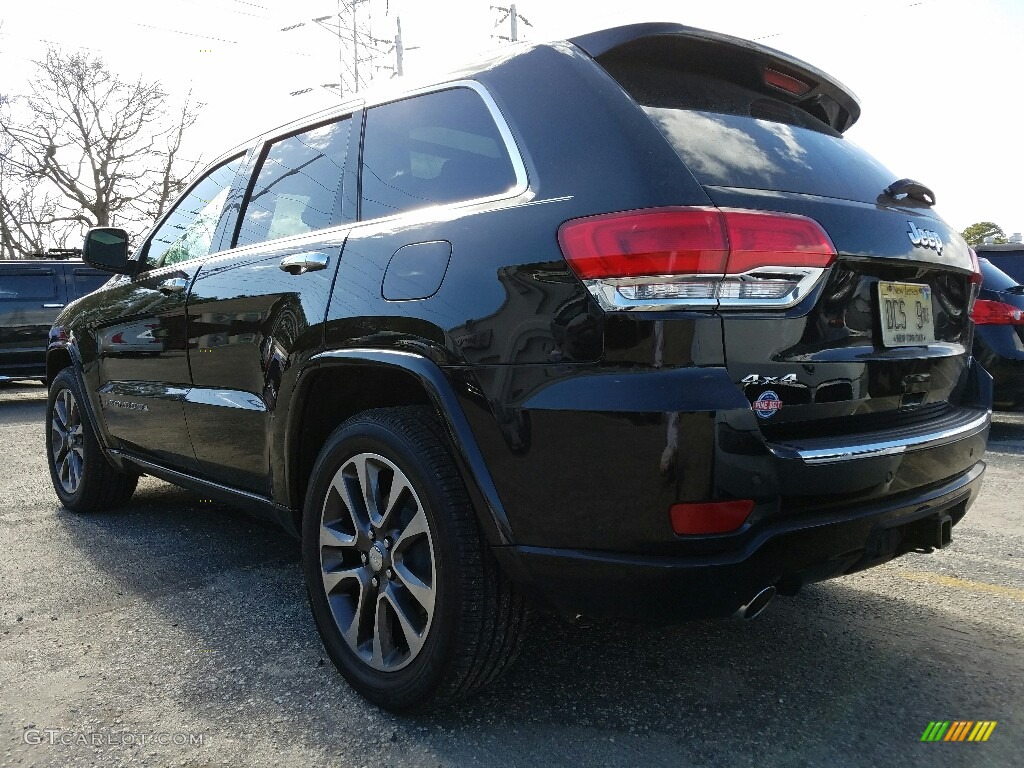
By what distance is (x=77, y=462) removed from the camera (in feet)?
15.4

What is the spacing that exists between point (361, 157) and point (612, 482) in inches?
60.5

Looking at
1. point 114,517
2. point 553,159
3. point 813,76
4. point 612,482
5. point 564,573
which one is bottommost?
point 114,517

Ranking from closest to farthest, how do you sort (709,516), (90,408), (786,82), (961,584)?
(709,516) → (786,82) → (961,584) → (90,408)

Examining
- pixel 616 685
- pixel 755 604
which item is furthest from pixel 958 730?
pixel 616 685

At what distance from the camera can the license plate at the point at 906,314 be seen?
222 centimetres

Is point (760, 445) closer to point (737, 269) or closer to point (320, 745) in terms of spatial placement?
point (737, 269)

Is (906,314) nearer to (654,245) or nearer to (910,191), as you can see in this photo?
(910,191)

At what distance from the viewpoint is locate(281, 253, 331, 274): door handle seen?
106 inches

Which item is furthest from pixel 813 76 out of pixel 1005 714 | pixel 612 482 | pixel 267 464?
pixel 267 464

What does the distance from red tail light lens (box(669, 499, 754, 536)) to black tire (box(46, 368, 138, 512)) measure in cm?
328

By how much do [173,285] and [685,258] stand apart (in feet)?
8.26

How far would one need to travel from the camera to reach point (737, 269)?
Answer: 1.89 meters

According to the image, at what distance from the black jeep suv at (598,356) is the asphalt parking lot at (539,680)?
21 centimetres

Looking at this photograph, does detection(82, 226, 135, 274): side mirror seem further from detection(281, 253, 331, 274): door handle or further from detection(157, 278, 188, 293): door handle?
detection(281, 253, 331, 274): door handle
